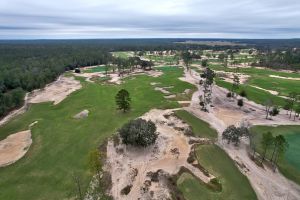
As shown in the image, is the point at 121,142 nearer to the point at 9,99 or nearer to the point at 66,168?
the point at 66,168

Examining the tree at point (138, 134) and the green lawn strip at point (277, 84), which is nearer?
the tree at point (138, 134)

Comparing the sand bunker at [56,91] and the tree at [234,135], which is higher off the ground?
the tree at [234,135]

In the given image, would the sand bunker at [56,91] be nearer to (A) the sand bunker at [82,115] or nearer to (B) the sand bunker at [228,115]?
(A) the sand bunker at [82,115]

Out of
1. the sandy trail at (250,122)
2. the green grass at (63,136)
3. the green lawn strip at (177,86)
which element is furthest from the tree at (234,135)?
the green lawn strip at (177,86)

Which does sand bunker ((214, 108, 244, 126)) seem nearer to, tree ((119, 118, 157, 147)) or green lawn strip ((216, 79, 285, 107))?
green lawn strip ((216, 79, 285, 107))

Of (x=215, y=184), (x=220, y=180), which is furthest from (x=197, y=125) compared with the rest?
(x=215, y=184)

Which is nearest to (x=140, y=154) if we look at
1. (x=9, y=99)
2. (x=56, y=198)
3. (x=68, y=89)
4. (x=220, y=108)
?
(x=56, y=198)

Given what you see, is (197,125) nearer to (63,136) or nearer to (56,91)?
(63,136)
